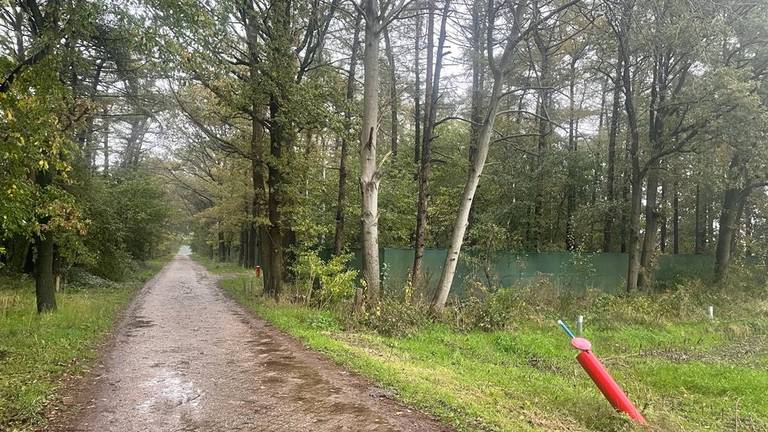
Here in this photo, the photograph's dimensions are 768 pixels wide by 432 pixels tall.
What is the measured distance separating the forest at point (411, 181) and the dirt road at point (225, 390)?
507 millimetres

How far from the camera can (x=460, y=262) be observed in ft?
57.6

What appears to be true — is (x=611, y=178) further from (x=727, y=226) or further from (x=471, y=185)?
(x=471, y=185)

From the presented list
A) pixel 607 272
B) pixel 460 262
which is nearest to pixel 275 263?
pixel 460 262

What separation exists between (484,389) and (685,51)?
583 inches

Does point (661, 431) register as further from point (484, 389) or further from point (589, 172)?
point (589, 172)

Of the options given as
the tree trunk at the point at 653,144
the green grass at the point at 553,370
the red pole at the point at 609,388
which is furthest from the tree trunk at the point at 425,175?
the tree trunk at the point at 653,144

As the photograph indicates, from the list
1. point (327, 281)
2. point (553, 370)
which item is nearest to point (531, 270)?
point (327, 281)

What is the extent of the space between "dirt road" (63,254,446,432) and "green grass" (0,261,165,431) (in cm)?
41

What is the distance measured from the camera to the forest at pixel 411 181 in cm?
828

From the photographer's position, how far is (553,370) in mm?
9742

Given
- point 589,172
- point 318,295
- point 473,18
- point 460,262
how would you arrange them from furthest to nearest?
point 589,172 → point 460,262 → point 473,18 → point 318,295

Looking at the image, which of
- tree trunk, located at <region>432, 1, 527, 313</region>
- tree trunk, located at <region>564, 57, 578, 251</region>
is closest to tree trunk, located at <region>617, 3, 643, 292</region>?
tree trunk, located at <region>564, 57, 578, 251</region>

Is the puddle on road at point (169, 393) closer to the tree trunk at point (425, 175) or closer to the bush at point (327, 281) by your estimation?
the bush at point (327, 281)

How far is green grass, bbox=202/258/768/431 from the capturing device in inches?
229
